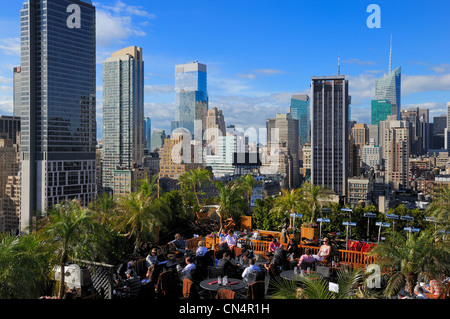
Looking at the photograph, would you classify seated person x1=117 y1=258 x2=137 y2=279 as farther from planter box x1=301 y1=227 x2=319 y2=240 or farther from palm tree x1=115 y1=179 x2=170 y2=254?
planter box x1=301 y1=227 x2=319 y2=240

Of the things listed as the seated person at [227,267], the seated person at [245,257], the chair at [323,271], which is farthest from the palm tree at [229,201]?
the chair at [323,271]

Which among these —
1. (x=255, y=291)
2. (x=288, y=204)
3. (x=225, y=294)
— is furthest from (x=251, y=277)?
(x=288, y=204)

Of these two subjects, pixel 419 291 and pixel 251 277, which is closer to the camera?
pixel 419 291

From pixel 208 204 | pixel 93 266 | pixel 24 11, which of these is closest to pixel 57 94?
pixel 24 11

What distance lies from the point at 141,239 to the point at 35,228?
11.5ft

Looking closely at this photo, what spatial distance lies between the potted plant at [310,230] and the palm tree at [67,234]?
8.27 m

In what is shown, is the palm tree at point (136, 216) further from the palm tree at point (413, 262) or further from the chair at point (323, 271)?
the palm tree at point (413, 262)

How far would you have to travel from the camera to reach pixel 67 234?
7.86 m

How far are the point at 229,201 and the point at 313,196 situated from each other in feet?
11.1

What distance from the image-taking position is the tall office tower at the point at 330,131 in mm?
133500

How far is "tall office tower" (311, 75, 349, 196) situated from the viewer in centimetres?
13350

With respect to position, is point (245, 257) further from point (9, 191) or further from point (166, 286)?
point (9, 191)
